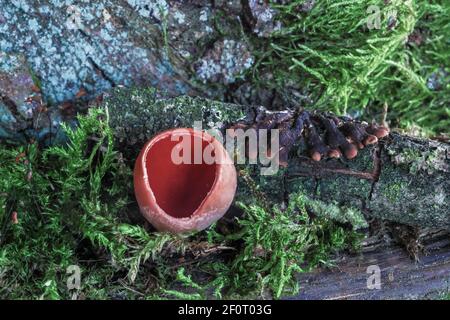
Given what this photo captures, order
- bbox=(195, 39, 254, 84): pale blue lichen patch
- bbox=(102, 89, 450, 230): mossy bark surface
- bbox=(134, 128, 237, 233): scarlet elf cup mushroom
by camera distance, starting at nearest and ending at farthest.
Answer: bbox=(134, 128, 237, 233): scarlet elf cup mushroom
bbox=(102, 89, 450, 230): mossy bark surface
bbox=(195, 39, 254, 84): pale blue lichen patch

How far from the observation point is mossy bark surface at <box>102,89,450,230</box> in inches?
82.5

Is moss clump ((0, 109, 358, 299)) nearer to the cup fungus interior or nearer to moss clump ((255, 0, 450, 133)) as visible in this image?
the cup fungus interior

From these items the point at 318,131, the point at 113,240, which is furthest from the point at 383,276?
the point at 113,240

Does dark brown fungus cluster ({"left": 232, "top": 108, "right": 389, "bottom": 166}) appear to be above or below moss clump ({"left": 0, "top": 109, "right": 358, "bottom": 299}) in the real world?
above

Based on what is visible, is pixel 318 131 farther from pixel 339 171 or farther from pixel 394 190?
pixel 394 190

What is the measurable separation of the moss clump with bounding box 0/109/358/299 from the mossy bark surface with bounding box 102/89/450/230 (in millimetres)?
75

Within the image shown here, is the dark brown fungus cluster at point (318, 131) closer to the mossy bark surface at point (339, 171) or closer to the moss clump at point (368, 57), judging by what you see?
the mossy bark surface at point (339, 171)

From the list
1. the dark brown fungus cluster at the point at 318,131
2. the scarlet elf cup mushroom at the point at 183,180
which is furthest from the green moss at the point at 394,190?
the scarlet elf cup mushroom at the point at 183,180

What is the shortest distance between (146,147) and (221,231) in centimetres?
49

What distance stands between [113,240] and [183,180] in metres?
0.48

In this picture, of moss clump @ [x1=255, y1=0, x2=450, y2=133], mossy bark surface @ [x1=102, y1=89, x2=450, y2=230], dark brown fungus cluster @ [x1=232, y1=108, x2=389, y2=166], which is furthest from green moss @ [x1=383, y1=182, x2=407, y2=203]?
moss clump @ [x1=255, y1=0, x2=450, y2=133]

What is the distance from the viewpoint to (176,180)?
92.4 inches
